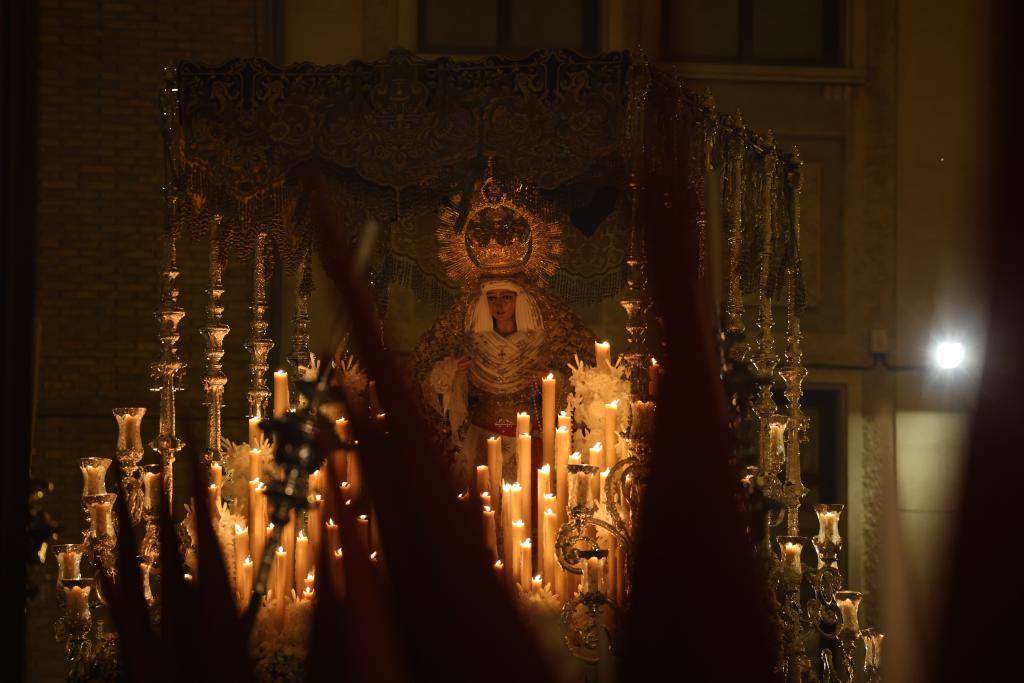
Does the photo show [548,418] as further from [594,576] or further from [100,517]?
[594,576]

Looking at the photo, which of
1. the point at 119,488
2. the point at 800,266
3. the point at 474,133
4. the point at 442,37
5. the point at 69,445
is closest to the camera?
the point at 119,488

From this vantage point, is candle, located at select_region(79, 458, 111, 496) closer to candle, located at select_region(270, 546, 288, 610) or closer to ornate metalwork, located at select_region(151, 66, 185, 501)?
ornate metalwork, located at select_region(151, 66, 185, 501)

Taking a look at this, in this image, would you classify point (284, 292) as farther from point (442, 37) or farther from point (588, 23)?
point (588, 23)

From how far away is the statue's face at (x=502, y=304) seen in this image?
5.62m

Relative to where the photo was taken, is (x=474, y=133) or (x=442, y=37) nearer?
(x=474, y=133)

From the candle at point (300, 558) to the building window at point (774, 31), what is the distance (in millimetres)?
4361

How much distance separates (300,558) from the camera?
4258 mm

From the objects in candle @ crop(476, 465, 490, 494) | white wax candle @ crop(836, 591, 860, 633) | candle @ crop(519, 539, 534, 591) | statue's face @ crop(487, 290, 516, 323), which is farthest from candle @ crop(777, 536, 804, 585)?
statue's face @ crop(487, 290, 516, 323)

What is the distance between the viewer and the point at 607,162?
177 inches

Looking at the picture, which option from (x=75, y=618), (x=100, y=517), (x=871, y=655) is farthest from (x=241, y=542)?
(x=871, y=655)

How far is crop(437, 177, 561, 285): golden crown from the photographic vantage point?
219 inches

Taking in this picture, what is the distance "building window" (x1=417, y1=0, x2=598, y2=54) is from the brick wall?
1181mm

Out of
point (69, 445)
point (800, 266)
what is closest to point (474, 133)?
point (800, 266)

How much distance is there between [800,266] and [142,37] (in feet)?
13.6
